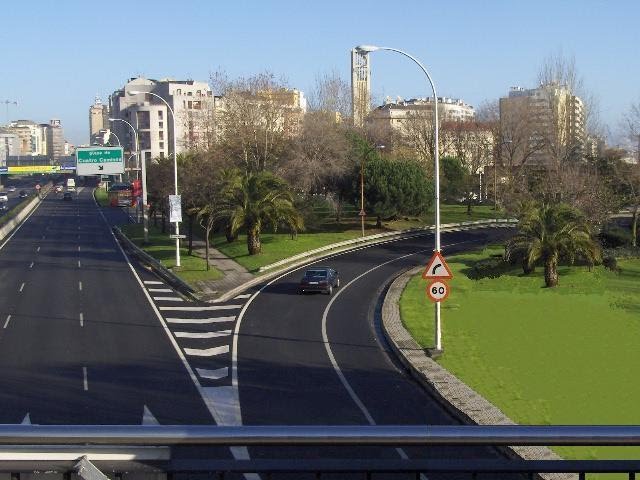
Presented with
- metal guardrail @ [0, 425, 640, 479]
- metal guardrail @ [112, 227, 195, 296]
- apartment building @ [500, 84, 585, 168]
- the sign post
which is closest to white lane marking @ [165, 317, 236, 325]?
metal guardrail @ [112, 227, 195, 296]

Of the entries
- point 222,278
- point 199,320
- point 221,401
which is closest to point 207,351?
point 199,320

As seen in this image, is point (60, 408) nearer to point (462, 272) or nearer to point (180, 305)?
point (180, 305)

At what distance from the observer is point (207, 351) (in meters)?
22.2

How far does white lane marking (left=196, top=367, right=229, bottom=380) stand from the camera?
756 inches

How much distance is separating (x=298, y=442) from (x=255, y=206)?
39.2 m

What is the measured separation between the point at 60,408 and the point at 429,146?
66843 millimetres

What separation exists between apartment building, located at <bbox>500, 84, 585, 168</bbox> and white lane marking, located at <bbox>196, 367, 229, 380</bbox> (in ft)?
132

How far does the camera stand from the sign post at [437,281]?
68.5 feet

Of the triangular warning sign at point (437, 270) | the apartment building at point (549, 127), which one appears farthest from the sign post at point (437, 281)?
the apartment building at point (549, 127)

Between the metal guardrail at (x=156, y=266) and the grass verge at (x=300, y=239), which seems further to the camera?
the grass verge at (x=300, y=239)

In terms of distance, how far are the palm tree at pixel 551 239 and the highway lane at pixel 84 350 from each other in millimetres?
15506

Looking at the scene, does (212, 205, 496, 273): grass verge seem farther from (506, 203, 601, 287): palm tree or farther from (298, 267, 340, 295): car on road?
(506, 203, 601, 287): palm tree

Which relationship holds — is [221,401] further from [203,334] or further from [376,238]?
[376,238]

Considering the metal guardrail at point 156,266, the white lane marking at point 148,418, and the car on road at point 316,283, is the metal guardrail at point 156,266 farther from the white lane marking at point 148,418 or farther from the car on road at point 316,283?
the white lane marking at point 148,418
